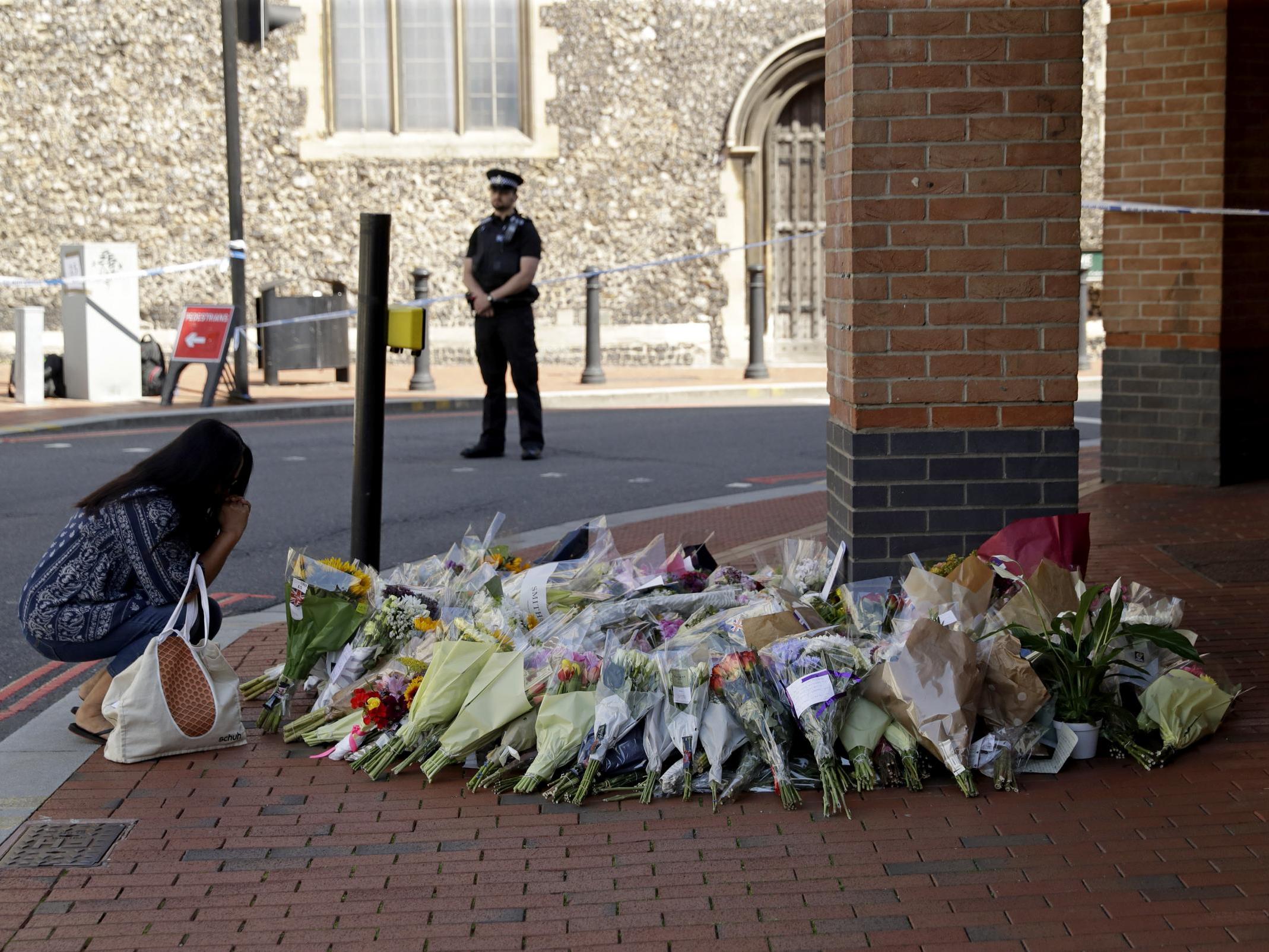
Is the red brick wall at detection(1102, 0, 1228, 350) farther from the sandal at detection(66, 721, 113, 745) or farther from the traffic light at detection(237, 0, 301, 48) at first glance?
the traffic light at detection(237, 0, 301, 48)

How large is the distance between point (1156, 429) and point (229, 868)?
6.90m

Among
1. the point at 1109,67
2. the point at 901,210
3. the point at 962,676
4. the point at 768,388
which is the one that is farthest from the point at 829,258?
the point at 768,388

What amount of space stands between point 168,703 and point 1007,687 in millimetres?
2365

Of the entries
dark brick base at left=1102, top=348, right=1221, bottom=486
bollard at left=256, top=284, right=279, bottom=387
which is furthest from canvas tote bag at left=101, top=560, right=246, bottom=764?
bollard at left=256, top=284, right=279, bottom=387

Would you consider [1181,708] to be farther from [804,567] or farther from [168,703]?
[168,703]

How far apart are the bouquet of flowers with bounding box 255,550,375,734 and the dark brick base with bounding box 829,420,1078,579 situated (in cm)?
166

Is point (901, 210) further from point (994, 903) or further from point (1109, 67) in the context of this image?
point (1109, 67)

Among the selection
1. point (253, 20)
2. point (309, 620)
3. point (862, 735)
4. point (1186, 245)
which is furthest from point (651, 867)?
point (253, 20)

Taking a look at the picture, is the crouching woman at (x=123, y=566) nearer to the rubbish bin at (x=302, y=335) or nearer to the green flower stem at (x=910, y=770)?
the green flower stem at (x=910, y=770)

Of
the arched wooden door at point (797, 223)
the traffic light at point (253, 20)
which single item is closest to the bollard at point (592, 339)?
the arched wooden door at point (797, 223)

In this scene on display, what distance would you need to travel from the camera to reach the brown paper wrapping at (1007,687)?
14.5 ft

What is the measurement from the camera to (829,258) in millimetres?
5602

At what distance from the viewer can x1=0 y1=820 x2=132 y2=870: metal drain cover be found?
3.91 meters

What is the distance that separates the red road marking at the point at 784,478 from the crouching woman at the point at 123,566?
5.95 meters
